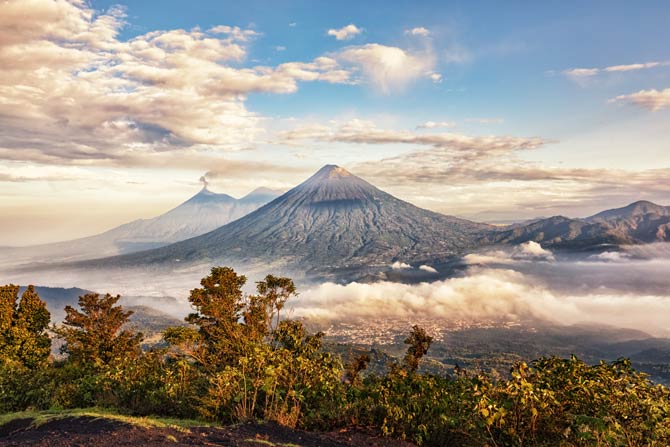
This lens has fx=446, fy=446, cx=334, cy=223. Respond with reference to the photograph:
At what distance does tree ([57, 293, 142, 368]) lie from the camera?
2442cm

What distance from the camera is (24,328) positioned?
24.1 m

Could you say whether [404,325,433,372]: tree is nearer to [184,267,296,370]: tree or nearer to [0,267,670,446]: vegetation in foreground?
[0,267,670,446]: vegetation in foreground

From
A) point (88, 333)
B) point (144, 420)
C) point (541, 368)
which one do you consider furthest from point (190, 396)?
point (88, 333)

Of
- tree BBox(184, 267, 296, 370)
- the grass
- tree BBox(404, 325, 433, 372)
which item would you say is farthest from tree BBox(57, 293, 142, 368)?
tree BBox(404, 325, 433, 372)

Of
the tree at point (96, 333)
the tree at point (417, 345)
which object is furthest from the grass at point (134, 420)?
the tree at point (96, 333)

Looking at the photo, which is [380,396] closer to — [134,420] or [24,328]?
[134,420]

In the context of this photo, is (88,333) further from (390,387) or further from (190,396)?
(390,387)

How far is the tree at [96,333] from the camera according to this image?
24422mm

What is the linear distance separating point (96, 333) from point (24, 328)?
351 centimetres

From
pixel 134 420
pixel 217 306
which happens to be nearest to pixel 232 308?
pixel 217 306

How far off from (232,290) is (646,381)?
1713cm

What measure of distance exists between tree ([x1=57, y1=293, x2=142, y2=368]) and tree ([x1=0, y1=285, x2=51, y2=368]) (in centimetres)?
118

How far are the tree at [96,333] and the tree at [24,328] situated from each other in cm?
118

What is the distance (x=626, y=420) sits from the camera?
7.44 m
